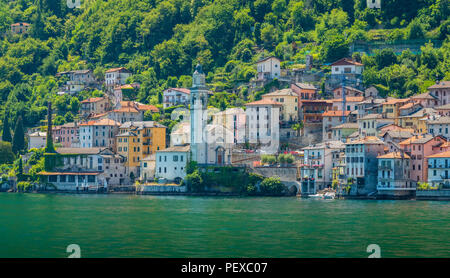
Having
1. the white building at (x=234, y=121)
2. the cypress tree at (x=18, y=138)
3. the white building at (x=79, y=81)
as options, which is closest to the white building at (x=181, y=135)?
the white building at (x=234, y=121)

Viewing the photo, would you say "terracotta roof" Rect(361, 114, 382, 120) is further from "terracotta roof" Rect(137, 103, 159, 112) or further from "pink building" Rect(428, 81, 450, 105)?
"terracotta roof" Rect(137, 103, 159, 112)

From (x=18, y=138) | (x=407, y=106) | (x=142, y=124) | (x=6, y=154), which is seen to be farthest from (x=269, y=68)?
(x=6, y=154)

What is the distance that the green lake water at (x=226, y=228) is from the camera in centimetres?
4888

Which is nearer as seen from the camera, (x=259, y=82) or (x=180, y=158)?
(x=180, y=158)

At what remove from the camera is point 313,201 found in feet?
282

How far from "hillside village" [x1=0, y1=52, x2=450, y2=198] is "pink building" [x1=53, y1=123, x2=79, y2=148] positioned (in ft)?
0.56

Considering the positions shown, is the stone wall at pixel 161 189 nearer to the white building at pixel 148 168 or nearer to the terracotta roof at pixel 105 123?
the white building at pixel 148 168

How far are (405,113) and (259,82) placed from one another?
21286mm

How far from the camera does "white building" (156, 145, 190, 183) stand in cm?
10215

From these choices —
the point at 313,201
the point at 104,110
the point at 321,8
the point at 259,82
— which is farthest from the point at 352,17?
the point at 313,201

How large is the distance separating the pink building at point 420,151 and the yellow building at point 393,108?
9167mm

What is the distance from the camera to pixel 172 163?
103 metres

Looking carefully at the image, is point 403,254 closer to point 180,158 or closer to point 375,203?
point 375,203

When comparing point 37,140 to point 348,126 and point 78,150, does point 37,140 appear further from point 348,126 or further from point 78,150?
point 348,126
